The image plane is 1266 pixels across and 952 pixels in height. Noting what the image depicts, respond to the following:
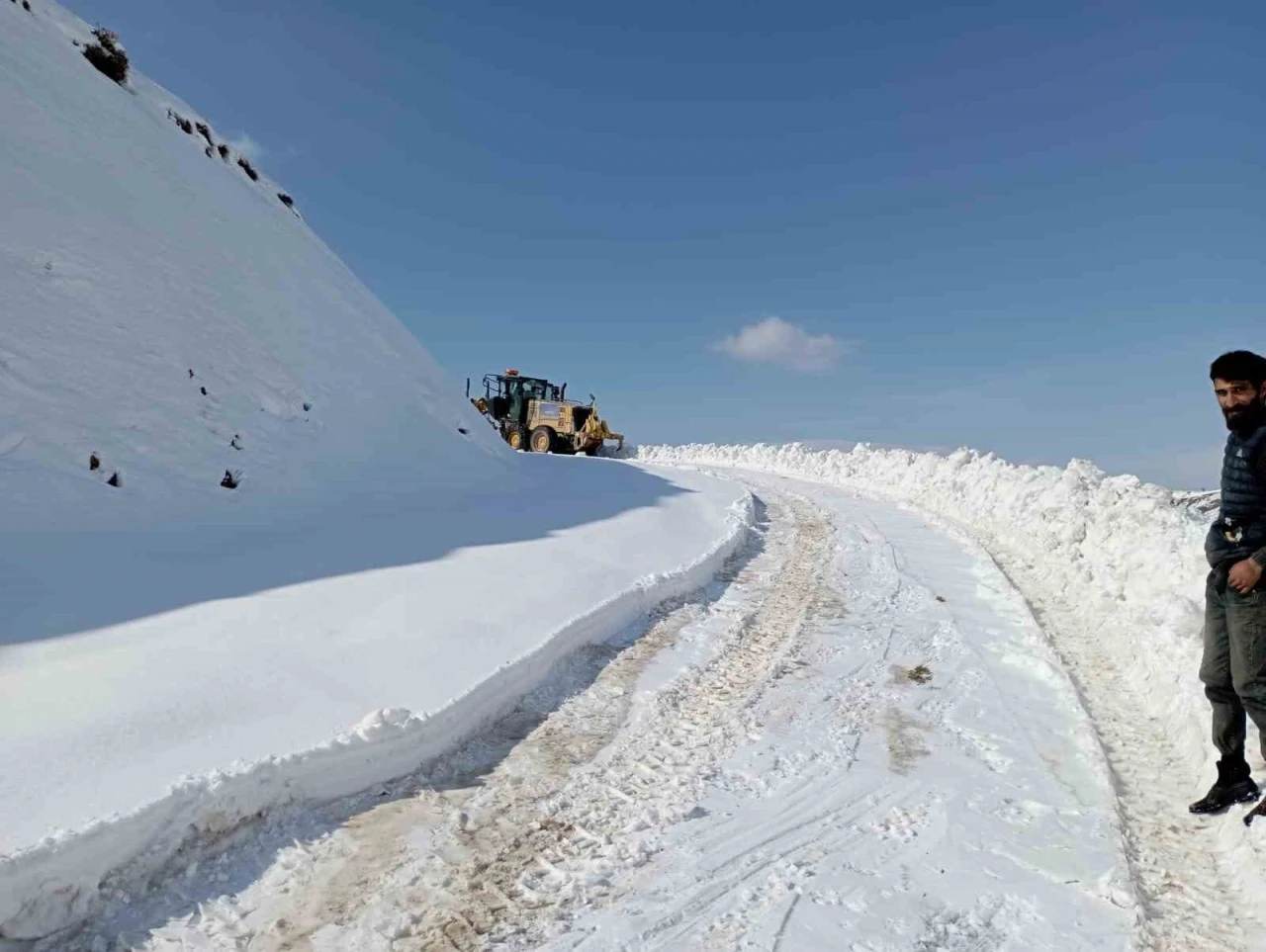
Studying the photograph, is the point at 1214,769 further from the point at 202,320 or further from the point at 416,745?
the point at 202,320

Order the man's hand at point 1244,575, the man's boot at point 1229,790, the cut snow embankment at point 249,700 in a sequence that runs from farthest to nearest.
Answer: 1. the man's boot at point 1229,790
2. the man's hand at point 1244,575
3. the cut snow embankment at point 249,700

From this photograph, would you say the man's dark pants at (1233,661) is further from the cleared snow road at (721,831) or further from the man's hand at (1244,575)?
the cleared snow road at (721,831)

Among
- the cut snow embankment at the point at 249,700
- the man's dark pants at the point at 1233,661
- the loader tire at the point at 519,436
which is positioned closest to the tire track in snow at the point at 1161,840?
the man's dark pants at the point at 1233,661

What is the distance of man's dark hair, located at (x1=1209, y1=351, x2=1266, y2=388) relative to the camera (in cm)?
317

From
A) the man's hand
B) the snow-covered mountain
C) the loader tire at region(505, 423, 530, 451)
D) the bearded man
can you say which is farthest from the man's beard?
the loader tire at region(505, 423, 530, 451)

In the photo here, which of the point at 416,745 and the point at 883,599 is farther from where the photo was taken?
the point at 883,599

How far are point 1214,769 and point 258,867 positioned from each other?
4.56 metres

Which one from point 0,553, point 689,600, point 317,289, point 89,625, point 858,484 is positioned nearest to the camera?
point 89,625

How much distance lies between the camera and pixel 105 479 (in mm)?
6070

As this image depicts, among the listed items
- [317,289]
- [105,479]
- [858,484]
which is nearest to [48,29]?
[317,289]

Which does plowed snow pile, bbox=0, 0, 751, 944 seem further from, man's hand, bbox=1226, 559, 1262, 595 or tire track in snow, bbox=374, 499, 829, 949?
man's hand, bbox=1226, 559, 1262, 595

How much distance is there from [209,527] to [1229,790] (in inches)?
295

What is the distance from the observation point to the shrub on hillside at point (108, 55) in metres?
11.5

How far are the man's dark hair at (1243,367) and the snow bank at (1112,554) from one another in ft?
6.66
